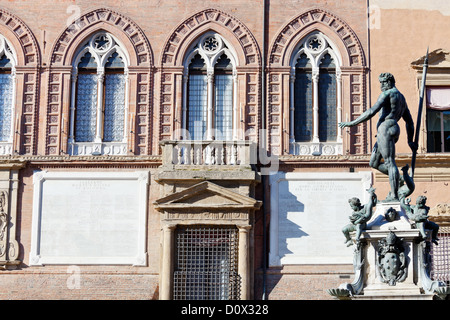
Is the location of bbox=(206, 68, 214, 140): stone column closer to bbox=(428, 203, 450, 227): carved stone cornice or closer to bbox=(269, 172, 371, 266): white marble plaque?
bbox=(269, 172, 371, 266): white marble plaque

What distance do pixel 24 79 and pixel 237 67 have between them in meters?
6.63

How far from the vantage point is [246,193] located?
93.1 ft

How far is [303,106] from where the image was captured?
1192 inches

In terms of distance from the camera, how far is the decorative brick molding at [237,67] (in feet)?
98.2

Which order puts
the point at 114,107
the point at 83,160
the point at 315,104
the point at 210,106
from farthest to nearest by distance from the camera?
1. the point at 114,107
2. the point at 210,106
3. the point at 315,104
4. the point at 83,160

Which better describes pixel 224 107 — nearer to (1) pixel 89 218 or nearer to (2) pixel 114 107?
(2) pixel 114 107

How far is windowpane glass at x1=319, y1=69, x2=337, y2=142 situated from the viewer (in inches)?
1185

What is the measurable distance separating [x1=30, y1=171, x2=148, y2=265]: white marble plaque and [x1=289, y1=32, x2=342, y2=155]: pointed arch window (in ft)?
16.5

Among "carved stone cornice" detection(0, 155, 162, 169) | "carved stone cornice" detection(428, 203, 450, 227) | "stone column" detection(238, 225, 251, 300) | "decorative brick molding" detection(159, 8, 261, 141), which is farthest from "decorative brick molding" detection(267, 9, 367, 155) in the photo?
"carved stone cornice" detection(0, 155, 162, 169)

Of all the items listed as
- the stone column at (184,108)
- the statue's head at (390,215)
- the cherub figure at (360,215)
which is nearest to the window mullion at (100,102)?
the stone column at (184,108)

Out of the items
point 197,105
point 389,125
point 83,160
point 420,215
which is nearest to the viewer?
point 420,215

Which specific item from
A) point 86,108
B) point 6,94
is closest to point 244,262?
point 86,108
